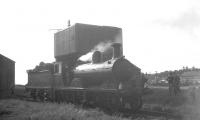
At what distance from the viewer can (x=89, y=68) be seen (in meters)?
16.5

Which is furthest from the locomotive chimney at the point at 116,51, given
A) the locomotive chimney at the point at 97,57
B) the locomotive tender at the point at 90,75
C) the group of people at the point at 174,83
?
the group of people at the point at 174,83

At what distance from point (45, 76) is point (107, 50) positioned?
7.06m

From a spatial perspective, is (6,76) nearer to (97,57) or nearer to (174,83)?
(97,57)

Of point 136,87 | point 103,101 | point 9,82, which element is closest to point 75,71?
point 103,101

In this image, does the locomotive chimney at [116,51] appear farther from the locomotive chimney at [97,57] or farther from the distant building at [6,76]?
the distant building at [6,76]

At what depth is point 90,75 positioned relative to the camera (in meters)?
16.3

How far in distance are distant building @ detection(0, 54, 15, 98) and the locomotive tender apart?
180 inches

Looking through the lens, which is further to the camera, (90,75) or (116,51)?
(90,75)

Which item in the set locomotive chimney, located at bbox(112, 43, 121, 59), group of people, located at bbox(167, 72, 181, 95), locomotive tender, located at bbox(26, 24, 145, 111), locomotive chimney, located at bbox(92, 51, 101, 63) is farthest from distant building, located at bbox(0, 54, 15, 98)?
locomotive chimney, located at bbox(112, 43, 121, 59)

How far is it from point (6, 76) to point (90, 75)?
16536 millimetres

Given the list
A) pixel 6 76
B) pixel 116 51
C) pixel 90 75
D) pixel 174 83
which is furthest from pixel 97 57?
pixel 6 76

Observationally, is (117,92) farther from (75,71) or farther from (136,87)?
(75,71)

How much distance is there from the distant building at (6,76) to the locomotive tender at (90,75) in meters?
4.58

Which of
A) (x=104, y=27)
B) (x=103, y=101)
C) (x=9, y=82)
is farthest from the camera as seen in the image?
(x=9, y=82)
